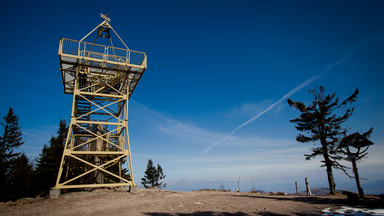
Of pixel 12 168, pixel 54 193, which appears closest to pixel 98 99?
pixel 54 193

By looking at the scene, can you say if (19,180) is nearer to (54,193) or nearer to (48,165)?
(48,165)

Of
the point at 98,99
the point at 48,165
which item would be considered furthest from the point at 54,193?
the point at 48,165

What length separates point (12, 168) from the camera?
32562 mm

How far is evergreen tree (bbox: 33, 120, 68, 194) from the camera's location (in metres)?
27.8

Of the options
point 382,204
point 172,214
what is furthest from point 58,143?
point 382,204

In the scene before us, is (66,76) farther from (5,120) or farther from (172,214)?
(5,120)

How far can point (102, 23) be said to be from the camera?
59.8 ft

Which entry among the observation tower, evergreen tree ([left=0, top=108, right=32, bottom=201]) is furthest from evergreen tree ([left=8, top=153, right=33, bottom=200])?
the observation tower

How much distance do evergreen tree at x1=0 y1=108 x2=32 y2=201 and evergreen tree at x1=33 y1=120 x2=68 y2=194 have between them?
3.65 m

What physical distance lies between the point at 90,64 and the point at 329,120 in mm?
23536

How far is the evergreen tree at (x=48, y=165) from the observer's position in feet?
91.1

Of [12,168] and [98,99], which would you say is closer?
[98,99]

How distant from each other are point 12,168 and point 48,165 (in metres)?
9.94

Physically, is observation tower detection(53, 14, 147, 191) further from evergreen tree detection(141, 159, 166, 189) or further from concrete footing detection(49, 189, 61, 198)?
evergreen tree detection(141, 159, 166, 189)
